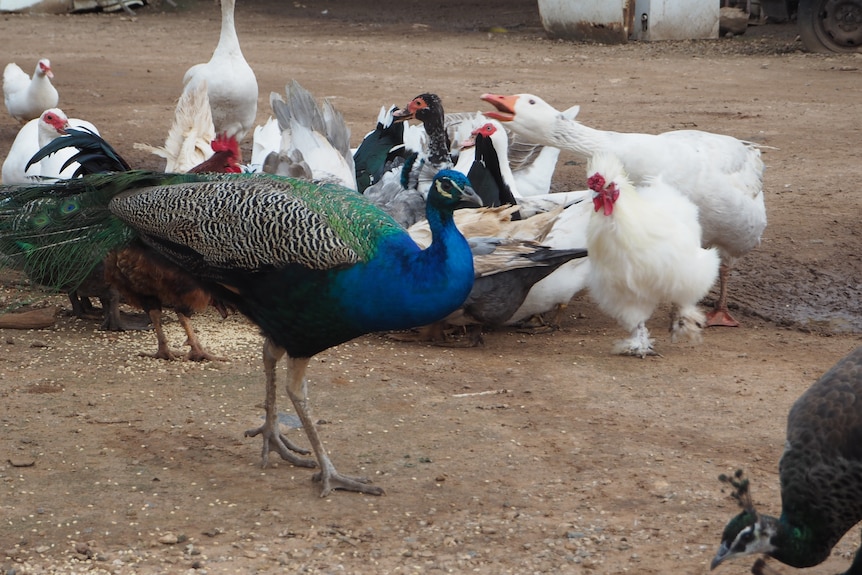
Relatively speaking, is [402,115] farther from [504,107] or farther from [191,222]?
[191,222]

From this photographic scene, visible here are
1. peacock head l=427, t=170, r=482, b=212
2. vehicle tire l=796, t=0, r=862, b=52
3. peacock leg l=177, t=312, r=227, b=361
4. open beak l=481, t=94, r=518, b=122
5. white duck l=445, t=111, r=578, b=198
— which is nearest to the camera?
peacock head l=427, t=170, r=482, b=212

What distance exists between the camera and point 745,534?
10.9ft

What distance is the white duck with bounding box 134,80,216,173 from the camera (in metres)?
7.64

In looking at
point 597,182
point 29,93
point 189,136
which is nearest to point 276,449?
point 597,182

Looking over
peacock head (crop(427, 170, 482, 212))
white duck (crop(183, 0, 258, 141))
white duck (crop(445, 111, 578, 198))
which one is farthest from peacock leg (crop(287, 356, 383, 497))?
white duck (crop(183, 0, 258, 141))

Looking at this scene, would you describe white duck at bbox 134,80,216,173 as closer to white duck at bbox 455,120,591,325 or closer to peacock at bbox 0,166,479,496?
white duck at bbox 455,120,591,325

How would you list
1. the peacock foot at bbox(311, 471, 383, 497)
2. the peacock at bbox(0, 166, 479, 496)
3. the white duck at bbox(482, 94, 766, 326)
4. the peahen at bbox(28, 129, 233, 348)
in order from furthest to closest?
1. the white duck at bbox(482, 94, 766, 326)
2. the peahen at bbox(28, 129, 233, 348)
3. the peacock foot at bbox(311, 471, 383, 497)
4. the peacock at bbox(0, 166, 479, 496)

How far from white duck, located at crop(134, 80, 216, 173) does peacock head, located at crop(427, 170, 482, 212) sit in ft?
11.6

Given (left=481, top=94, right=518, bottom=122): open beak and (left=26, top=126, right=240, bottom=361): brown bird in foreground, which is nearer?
(left=26, top=126, right=240, bottom=361): brown bird in foreground

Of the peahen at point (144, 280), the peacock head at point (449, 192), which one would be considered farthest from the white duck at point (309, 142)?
the peacock head at point (449, 192)

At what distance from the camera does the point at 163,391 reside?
552cm

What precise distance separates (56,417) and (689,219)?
3.55m

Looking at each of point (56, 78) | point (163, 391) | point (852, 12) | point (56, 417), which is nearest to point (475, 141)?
point (163, 391)

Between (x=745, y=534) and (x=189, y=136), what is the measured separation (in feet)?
18.1
